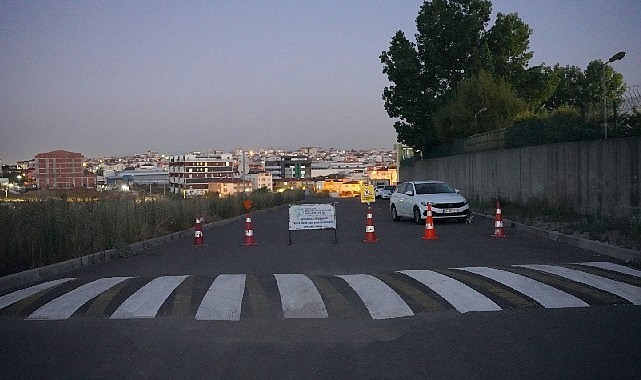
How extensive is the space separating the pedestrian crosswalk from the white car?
36.2 feet

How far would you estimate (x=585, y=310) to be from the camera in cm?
805

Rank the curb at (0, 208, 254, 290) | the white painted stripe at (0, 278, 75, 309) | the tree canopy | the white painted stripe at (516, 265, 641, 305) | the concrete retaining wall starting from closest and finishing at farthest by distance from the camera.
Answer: the white painted stripe at (516, 265, 641, 305), the white painted stripe at (0, 278, 75, 309), the curb at (0, 208, 254, 290), the concrete retaining wall, the tree canopy

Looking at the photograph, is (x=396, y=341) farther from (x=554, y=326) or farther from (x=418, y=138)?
(x=418, y=138)

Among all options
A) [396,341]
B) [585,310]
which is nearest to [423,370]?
[396,341]

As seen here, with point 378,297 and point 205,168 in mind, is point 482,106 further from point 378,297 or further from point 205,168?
point 205,168

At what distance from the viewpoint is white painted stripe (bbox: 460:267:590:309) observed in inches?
332

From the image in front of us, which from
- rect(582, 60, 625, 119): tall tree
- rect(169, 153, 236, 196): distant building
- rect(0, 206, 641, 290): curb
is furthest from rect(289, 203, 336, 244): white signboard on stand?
rect(169, 153, 236, 196): distant building

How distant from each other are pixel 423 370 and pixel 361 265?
673 centimetres

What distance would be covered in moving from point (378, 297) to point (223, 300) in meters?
2.19

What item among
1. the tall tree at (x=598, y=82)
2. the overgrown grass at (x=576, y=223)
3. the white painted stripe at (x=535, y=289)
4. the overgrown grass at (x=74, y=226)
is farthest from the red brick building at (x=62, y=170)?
the tall tree at (x=598, y=82)

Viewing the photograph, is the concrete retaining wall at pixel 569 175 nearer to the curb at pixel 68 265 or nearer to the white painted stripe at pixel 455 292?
the white painted stripe at pixel 455 292

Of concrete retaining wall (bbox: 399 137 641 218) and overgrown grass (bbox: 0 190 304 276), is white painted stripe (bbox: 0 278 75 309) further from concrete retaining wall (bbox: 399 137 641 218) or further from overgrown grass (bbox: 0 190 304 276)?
concrete retaining wall (bbox: 399 137 641 218)

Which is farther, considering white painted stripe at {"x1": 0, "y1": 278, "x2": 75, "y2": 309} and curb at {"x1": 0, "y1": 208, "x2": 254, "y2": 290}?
curb at {"x1": 0, "y1": 208, "x2": 254, "y2": 290}

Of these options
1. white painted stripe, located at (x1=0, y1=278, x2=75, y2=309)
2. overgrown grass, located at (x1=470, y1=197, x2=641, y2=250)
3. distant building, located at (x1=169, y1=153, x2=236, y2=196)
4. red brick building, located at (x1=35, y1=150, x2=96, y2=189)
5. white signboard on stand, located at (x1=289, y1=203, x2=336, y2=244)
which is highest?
distant building, located at (x1=169, y1=153, x2=236, y2=196)
